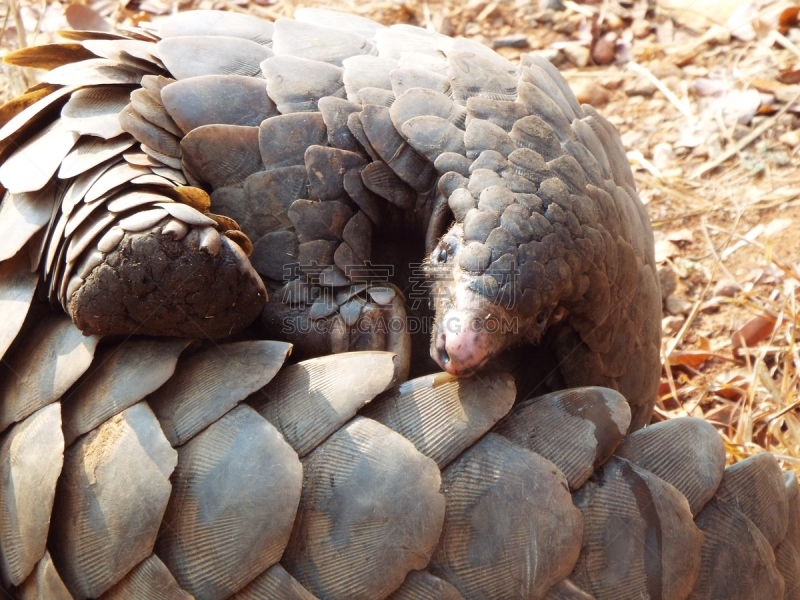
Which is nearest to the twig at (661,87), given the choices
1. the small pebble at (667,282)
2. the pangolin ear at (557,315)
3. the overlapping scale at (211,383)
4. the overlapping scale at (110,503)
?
the small pebble at (667,282)

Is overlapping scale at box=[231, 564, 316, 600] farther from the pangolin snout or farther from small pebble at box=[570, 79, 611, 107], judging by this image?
small pebble at box=[570, 79, 611, 107]

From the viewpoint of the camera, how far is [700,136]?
4.39 metres

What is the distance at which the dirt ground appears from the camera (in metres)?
3.46

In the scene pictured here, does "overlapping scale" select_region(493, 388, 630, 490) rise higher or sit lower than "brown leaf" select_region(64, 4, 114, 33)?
lower

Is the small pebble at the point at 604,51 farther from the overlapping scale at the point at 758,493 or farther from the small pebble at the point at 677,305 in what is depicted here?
the overlapping scale at the point at 758,493

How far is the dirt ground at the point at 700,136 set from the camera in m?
3.46

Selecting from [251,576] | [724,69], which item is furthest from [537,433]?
[724,69]

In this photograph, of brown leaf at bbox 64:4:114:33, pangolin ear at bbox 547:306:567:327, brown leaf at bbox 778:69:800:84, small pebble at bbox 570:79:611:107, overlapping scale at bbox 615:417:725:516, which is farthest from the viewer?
small pebble at bbox 570:79:611:107

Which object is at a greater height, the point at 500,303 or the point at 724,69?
the point at 500,303

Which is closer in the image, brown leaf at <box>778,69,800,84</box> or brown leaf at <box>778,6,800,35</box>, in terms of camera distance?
brown leaf at <box>778,69,800,84</box>

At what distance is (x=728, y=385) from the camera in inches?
132

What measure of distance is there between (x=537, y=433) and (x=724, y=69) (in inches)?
128

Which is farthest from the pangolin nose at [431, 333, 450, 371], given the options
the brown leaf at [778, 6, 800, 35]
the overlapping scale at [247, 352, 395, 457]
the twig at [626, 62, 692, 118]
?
the brown leaf at [778, 6, 800, 35]

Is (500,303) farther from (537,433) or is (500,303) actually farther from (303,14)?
(303,14)
